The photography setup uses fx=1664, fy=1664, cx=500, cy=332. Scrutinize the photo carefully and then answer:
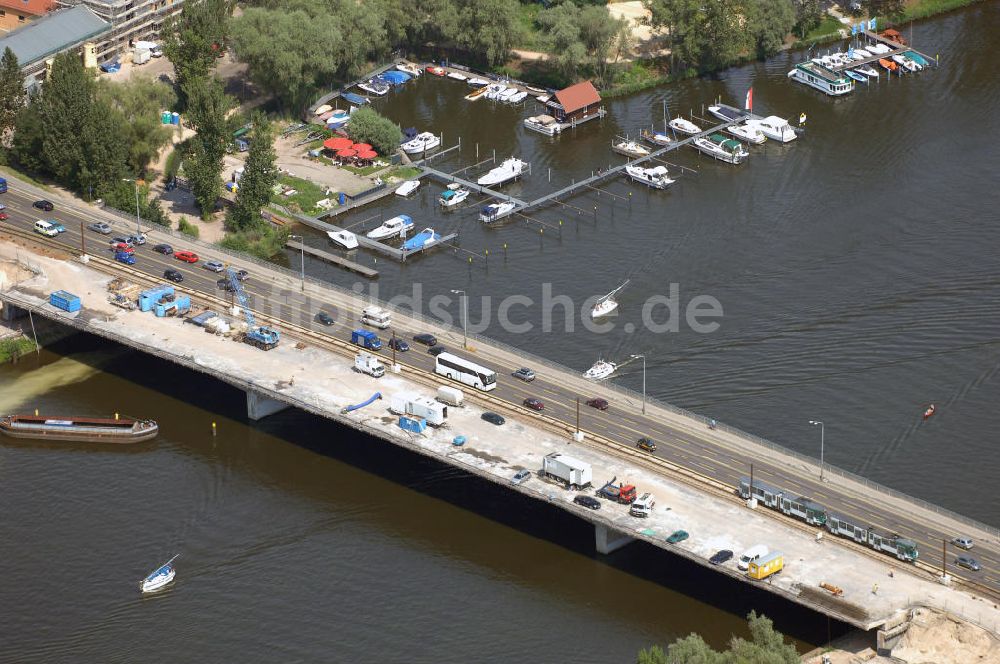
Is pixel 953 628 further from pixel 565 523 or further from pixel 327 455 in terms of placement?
pixel 327 455

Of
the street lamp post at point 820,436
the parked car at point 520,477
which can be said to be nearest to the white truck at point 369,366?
the parked car at point 520,477

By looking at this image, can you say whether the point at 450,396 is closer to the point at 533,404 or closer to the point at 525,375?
the point at 533,404

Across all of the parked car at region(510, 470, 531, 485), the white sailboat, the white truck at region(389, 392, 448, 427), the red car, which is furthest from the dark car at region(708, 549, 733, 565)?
the red car

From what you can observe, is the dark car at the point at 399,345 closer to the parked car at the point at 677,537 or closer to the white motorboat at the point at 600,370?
the white motorboat at the point at 600,370

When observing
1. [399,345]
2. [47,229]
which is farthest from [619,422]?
[47,229]

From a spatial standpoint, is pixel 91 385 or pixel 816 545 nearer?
pixel 816 545

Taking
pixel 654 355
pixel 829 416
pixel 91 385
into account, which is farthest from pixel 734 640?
pixel 91 385
